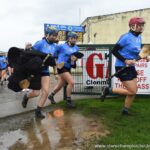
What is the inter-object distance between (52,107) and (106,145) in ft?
12.3

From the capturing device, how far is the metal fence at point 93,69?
1118cm

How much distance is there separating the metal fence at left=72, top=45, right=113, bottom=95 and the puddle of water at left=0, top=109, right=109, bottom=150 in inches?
111

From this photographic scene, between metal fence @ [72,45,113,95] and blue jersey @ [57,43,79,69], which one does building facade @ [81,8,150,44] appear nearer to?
metal fence @ [72,45,113,95]

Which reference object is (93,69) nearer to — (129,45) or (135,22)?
(129,45)

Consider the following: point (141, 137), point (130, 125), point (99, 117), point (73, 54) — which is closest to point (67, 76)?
point (73, 54)

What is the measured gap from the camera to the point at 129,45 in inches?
329

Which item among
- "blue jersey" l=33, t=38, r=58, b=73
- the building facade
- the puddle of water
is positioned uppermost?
the building facade

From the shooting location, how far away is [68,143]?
654 cm

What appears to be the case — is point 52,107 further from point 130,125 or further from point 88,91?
point 130,125

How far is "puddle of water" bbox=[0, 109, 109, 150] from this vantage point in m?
6.45

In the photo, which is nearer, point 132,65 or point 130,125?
point 130,125

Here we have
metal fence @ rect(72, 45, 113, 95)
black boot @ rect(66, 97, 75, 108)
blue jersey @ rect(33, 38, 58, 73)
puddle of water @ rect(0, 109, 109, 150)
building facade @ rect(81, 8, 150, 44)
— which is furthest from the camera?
building facade @ rect(81, 8, 150, 44)

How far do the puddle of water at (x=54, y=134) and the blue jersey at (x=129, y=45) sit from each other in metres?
1.45

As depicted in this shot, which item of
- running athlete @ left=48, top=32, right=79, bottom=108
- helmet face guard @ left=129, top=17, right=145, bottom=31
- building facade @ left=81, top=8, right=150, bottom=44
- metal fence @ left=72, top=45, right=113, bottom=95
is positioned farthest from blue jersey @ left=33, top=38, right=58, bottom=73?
building facade @ left=81, top=8, right=150, bottom=44
